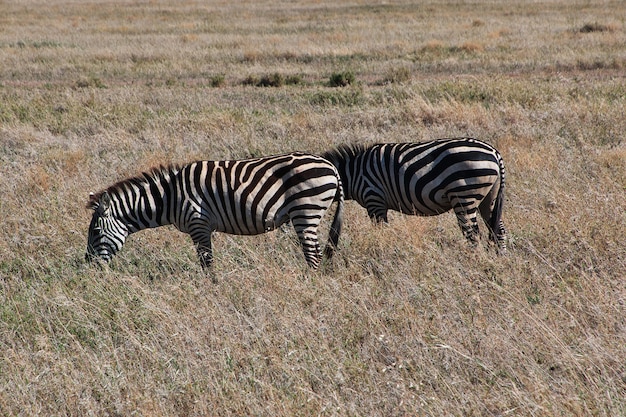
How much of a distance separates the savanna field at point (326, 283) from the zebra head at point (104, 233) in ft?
0.73

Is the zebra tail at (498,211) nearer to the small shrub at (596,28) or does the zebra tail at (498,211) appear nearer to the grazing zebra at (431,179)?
the grazing zebra at (431,179)

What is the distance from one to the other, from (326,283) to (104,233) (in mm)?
2096

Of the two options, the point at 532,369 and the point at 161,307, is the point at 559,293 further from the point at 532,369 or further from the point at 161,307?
the point at 161,307

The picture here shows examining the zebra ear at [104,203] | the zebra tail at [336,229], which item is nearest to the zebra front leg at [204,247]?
the zebra ear at [104,203]

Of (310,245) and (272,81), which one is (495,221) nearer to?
(310,245)

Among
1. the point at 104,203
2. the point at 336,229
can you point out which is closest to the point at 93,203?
the point at 104,203

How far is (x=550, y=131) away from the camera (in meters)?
12.0

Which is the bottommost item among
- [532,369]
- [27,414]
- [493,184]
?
[27,414]

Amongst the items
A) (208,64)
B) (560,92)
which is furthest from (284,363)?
(208,64)

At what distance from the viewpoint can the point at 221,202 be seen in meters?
6.58

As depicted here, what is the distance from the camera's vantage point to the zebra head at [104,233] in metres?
6.50

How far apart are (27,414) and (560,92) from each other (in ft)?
44.8

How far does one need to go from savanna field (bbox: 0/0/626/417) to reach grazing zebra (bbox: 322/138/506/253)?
0.95 feet

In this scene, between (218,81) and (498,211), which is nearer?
(498,211)
